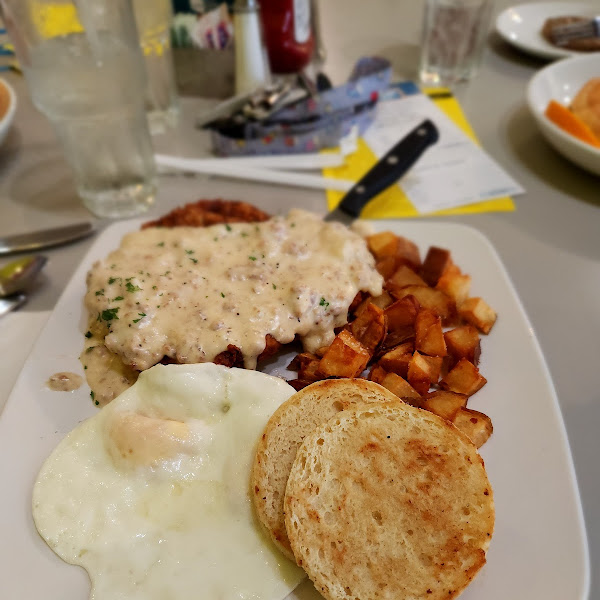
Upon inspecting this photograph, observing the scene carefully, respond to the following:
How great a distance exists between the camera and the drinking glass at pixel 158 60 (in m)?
2.59

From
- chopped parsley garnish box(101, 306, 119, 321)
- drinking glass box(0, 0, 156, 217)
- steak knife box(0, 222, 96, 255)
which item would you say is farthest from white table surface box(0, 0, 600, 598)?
chopped parsley garnish box(101, 306, 119, 321)

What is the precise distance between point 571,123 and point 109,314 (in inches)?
84.7

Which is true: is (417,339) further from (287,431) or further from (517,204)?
(517,204)

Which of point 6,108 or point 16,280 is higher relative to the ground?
point 6,108

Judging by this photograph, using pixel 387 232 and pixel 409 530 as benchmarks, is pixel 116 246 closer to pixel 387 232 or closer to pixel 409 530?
pixel 387 232

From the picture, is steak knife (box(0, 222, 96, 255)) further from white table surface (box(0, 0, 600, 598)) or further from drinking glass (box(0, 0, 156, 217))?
drinking glass (box(0, 0, 156, 217))

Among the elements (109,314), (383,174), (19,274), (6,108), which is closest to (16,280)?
(19,274)

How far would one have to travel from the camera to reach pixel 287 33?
3023 mm

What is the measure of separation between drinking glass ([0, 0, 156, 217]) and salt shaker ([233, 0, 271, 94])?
30.7 inches

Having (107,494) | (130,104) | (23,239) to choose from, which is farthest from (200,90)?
(107,494)

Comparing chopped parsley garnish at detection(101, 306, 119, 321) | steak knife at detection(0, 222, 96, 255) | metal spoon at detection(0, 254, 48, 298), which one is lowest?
steak knife at detection(0, 222, 96, 255)

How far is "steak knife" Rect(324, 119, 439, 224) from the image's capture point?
218 centimetres

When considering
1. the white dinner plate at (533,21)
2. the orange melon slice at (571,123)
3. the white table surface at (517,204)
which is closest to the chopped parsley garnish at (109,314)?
the white table surface at (517,204)

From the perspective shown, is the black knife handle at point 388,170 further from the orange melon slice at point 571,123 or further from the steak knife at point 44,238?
the steak knife at point 44,238
